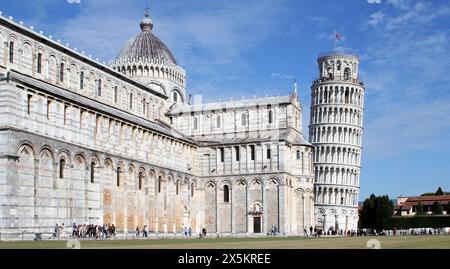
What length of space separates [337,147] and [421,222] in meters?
18.1

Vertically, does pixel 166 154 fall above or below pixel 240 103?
below

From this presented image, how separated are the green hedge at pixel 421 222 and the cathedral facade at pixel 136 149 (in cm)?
2708

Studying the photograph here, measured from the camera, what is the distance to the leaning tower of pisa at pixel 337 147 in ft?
333

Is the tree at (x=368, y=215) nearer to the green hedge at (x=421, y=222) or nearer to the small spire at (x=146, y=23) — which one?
the green hedge at (x=421, y=222)

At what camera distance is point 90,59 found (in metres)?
60.6

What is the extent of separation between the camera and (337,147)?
335 feet

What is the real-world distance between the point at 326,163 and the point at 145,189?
4999cm

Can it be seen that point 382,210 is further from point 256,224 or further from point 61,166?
point 61,166

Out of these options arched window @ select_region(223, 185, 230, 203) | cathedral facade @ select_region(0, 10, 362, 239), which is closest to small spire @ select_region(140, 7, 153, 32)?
cathedral facade @ select_region(0, 10, 362, 239)

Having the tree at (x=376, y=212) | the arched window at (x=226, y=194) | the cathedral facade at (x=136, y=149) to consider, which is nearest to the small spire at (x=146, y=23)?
the cathedral facade at (x=136, y=149)

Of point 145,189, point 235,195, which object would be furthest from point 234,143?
point 145,189

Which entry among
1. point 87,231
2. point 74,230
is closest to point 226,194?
point 87,231
